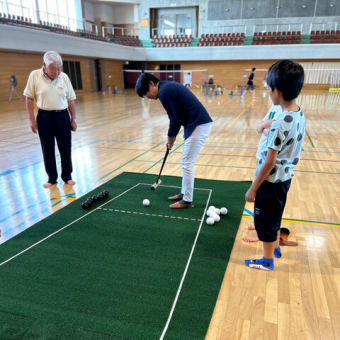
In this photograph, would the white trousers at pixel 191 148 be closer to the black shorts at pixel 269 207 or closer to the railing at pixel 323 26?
the black shorts at pixel 269 207

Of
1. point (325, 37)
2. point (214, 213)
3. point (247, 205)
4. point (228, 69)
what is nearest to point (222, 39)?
point (228, 69)

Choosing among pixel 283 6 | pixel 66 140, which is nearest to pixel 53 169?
pixel 66 140

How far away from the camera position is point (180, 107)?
3.04 meters

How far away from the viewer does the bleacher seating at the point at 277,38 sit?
2248 centimetres

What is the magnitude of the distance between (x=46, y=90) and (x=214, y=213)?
8.51ft

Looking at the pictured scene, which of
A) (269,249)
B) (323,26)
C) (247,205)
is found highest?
(323,26)

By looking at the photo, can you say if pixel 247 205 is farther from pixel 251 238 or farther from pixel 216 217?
pixel 251 238

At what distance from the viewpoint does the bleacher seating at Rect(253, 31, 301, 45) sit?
22480 millimetres

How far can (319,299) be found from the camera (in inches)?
84.0

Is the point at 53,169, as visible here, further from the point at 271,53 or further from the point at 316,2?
the point at 316,2

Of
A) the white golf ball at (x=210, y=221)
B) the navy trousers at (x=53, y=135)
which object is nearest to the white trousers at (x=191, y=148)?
the white golf ball at (x=210, y=221)

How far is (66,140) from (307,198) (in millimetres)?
3329

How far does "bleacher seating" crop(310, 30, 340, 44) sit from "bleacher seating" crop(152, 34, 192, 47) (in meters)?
9.66

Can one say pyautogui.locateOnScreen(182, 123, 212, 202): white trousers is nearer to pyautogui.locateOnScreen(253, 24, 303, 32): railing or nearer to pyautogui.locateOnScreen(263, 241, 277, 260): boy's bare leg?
pyautogui.locateOnScreen(263, 241, 277, 260): boy's bare leg
